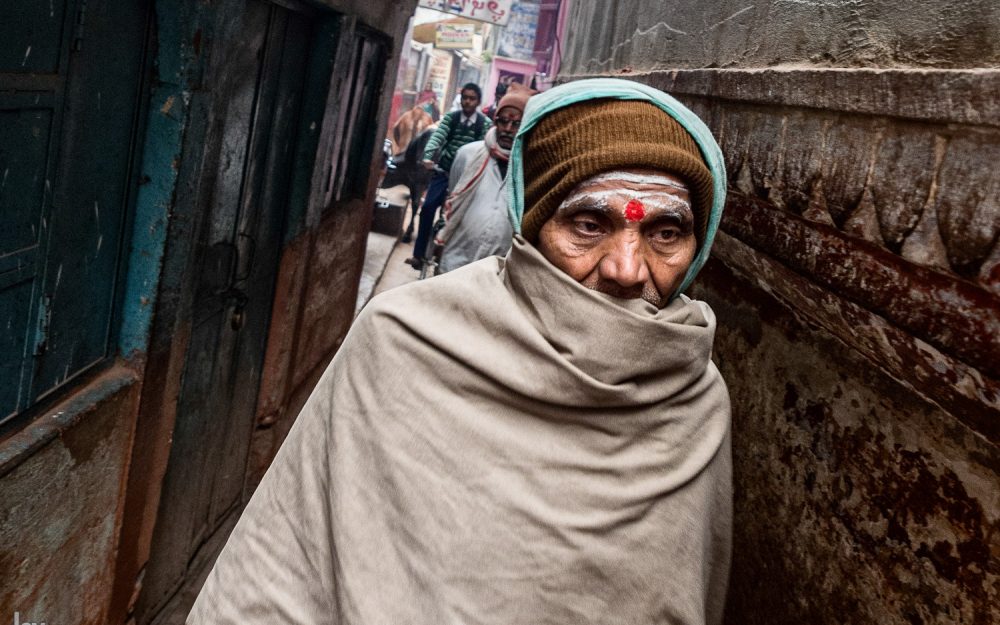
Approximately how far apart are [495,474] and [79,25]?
4.52 feet

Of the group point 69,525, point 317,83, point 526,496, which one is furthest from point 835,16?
point 317,83

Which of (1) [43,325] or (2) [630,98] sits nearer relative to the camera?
(2) [630,98]

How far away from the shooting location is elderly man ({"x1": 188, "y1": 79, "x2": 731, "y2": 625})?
1.39 metres

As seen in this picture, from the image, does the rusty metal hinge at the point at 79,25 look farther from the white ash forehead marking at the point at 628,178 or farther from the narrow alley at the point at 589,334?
the white ash forehead marking at the point at 628,178

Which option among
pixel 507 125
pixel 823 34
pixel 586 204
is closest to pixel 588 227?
pixel 586 204

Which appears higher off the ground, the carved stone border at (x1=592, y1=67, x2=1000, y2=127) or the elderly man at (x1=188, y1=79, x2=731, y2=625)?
the carved stone border at (x1=592, y1=67, x2=1000, y2=127)

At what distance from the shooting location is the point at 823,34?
1.66 metres

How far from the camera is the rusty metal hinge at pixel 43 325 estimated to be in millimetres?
2072

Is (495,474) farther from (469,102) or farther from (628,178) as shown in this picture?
(469,102)

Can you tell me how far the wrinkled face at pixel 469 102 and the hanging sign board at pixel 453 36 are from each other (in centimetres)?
2190

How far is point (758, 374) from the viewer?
1.95m

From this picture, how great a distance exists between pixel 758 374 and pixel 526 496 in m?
0.78

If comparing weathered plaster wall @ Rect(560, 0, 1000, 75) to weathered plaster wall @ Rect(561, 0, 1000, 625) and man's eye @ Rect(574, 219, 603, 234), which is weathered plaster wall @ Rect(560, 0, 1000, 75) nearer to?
weathered plaster wall @ Rect(561, 0, 1000, 625)

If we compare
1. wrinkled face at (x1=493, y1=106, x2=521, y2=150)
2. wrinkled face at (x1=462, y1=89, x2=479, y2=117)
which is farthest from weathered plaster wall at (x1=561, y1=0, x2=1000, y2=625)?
wrinkled face at (x1=462, y1=89, x2=479, y2=117)
